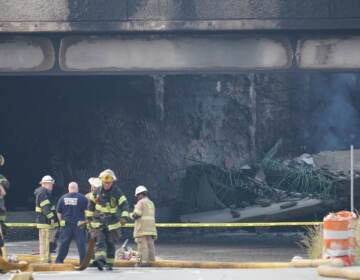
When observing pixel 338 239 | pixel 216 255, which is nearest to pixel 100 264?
pixel 338 239

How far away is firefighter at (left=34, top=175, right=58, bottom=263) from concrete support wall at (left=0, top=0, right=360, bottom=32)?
5762 mm

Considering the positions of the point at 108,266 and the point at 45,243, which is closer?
the point at 108,266

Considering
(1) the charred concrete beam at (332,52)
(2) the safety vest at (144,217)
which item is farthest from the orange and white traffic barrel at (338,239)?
(1) the charred concrete beam at (332,52)

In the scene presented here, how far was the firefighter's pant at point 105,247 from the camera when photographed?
19969 millimetres

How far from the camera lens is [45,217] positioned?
22.5 metres

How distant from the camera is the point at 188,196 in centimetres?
4031

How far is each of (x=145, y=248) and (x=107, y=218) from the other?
171 cm

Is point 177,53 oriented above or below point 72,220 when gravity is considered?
above

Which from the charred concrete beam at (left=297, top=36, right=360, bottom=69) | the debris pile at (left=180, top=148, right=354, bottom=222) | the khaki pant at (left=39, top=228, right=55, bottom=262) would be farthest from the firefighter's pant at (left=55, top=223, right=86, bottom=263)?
the debris pile at (left=180, top=148, right=354, bottom=222)

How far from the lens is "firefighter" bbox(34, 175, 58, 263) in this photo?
2230 cm

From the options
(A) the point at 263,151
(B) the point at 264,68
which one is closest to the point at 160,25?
(B) the point at 264,68

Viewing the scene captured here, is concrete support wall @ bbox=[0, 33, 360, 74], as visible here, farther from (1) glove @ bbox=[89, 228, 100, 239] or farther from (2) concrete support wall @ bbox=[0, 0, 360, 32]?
(1) glove @ bbox=[89, 228, 100, 239]

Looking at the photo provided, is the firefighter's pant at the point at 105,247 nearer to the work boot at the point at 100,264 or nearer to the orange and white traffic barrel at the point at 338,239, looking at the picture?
the work boot at the point at 100,264

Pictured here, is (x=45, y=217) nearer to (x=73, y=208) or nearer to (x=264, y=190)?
(x=73, y=208)
